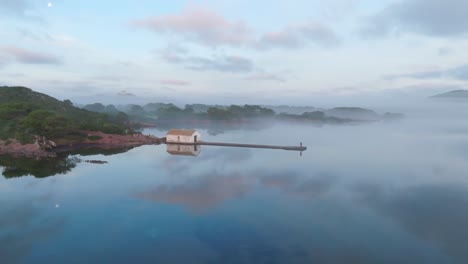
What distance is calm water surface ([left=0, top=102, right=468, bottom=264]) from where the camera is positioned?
561 inches

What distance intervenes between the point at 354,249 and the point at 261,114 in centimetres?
10401

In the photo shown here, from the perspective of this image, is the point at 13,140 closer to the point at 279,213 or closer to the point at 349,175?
the point at 279,213

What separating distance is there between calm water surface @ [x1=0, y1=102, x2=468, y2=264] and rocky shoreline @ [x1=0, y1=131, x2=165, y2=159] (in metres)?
9.06

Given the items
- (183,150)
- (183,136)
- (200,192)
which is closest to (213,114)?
(183,136)

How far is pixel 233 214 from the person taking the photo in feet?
61.7

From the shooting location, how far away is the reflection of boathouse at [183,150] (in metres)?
40.2

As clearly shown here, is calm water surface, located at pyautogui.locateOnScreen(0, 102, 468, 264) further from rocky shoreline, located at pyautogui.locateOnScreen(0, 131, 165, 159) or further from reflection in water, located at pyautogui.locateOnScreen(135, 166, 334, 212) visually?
rocky shoreline, located at pyautogui.locateOnScreen(0, 131, 165, 159)

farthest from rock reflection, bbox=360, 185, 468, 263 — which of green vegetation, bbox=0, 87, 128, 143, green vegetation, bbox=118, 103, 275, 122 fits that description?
green vegetation, bbox=118, 103, 275, 122

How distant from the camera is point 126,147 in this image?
43.1 m

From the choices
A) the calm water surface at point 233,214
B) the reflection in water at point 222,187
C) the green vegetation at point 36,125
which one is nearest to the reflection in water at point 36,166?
the calm water surface at point 233,214

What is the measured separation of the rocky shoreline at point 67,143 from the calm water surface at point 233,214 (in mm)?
9056

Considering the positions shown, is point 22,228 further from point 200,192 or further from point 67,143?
point 67,143

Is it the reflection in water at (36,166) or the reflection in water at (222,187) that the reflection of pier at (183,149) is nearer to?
the reflection in water at (222,187)

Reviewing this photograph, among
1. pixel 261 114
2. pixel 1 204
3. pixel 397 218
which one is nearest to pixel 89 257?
pixel 1 204
